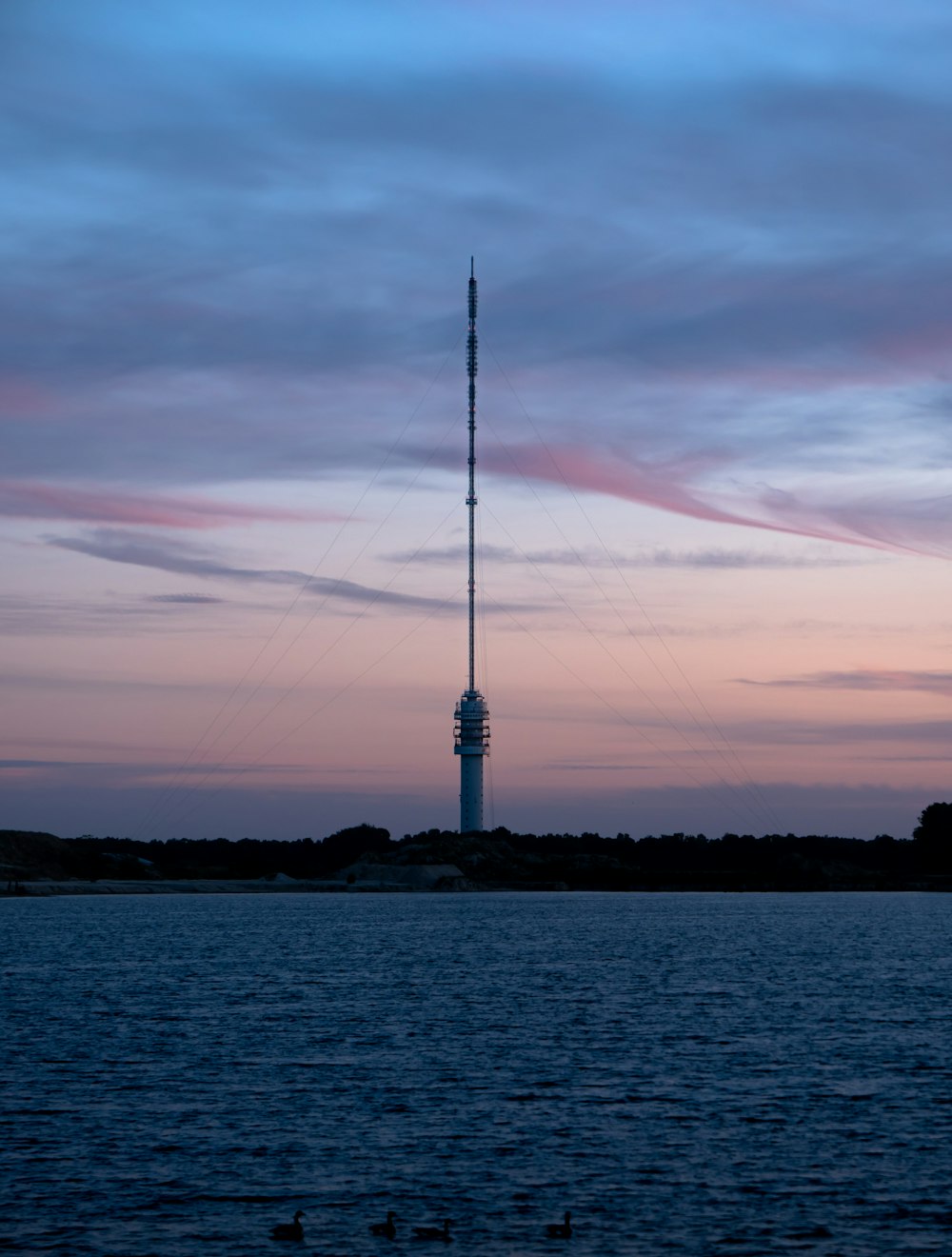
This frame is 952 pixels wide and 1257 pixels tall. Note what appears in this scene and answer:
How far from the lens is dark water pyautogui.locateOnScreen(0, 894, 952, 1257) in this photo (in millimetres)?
34094

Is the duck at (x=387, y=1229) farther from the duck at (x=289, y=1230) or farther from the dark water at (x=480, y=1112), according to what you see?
the duck at (x=289, y=1230)

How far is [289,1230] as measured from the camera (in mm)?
33000

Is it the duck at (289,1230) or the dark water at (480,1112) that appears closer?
the duck at (289,1230)

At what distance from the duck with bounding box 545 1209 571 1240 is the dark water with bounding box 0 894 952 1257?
10.2 inches

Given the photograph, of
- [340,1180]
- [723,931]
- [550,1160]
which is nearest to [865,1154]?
[550,1160]

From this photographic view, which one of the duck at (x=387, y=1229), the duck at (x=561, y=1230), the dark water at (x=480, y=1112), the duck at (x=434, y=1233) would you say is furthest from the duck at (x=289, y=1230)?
the duck at (x=561, y=1230)

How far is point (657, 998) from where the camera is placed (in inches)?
3406

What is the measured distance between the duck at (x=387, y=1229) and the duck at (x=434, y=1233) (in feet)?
1.60

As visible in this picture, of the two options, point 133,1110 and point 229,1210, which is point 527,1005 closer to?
point 133,1110

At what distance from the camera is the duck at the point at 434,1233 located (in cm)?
3272

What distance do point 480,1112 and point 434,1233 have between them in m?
15.3

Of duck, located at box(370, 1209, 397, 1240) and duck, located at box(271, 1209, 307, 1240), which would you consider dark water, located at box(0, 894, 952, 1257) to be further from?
duck, located at box(271, 1209, 307, 1240)

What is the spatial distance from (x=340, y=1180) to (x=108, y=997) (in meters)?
52.2

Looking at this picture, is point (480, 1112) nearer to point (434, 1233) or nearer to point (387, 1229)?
point (434, 1233)
